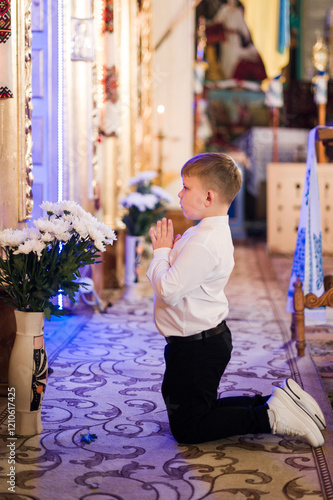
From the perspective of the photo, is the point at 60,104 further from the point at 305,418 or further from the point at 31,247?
the point at 305,418

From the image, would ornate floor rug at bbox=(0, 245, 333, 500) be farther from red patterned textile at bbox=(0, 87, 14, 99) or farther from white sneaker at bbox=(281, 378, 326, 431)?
red patterned textile at bbox=(0, 87, 14, 99)

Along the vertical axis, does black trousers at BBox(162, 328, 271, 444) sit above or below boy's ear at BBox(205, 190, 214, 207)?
below

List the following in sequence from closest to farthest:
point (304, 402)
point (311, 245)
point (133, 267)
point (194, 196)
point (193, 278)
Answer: point (193, 278), point (194, 196), point (304, 402), point (311, 245), point (133, 267)

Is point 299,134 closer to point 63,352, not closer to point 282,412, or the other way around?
point 63,352

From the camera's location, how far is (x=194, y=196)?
2.75 m

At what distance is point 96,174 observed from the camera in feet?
20.3

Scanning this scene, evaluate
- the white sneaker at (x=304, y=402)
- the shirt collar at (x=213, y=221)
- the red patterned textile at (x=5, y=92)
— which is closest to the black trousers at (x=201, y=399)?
the white sneaker at (x=304, y=402)

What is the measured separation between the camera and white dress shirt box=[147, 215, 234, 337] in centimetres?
262

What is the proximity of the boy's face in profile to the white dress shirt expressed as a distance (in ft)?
0.21

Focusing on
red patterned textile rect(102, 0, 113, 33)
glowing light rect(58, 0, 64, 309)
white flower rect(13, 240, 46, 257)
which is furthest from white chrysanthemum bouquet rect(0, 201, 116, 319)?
red patterned textile rect(102, 0, 113, 33)

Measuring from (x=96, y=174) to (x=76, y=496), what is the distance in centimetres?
421

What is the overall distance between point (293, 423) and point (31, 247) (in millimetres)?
1363

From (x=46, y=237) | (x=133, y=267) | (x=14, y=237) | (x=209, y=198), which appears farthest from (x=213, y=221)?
(x=133, y=267)

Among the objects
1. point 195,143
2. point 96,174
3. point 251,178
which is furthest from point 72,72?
point 251,178
